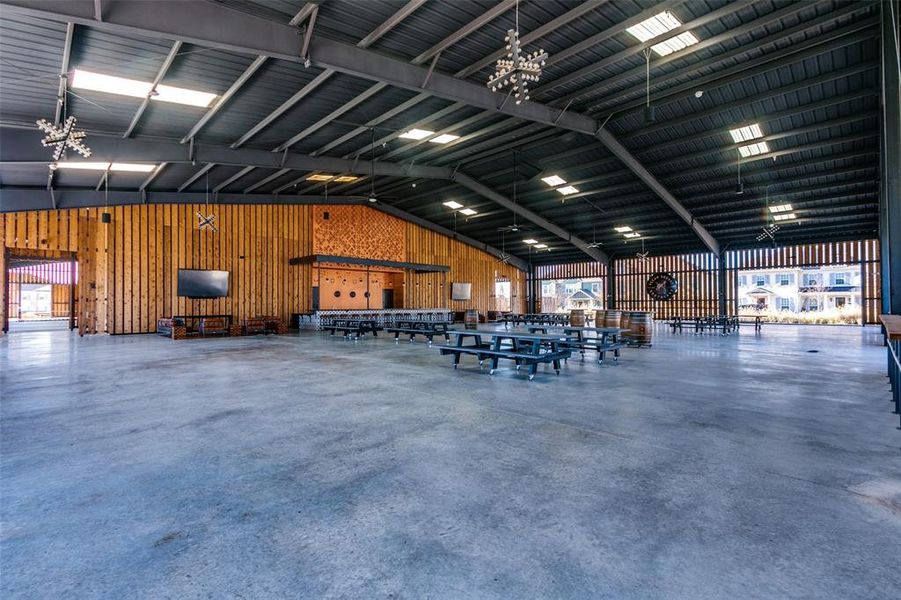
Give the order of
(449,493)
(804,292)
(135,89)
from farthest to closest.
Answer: (804,292)
(135,89)
(449,493)

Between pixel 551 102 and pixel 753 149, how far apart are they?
24.3 feet

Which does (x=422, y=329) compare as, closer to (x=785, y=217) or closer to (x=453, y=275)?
(x=453, y=275)

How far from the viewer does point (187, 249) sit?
1681 cm

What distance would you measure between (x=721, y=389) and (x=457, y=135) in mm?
10615

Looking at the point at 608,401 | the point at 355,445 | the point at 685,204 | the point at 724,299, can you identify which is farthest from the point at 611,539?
the point at 724,299

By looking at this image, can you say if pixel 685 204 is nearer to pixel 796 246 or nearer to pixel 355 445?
pixel 796 246

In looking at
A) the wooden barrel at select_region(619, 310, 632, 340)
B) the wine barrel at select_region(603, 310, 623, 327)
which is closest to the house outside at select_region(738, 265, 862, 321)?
the wooden barrel at select_region(619, 310, 632, 340)

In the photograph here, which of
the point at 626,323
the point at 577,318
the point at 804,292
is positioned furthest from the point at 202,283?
the point at 804,292

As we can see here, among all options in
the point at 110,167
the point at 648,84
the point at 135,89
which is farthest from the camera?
the point at 110,167

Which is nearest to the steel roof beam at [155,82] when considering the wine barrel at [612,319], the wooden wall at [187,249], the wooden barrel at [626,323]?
the wooden wall at [187,249]

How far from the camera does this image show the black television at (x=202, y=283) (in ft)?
52.5

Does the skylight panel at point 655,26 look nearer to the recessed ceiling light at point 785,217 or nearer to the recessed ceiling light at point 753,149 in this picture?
the recessed ceiling light at point 753,149

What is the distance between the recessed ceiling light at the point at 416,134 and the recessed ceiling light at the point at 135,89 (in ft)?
17.3

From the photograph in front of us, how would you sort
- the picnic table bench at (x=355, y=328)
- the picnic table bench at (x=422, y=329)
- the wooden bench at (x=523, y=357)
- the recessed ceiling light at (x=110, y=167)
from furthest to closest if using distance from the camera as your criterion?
the picnic table bench at (x=355, y=328) < the picnic table bench at (x=422, y=329) < the recessed ceiling light at (x=110, y=167) < the wooden bench at (x=523, y=357)
